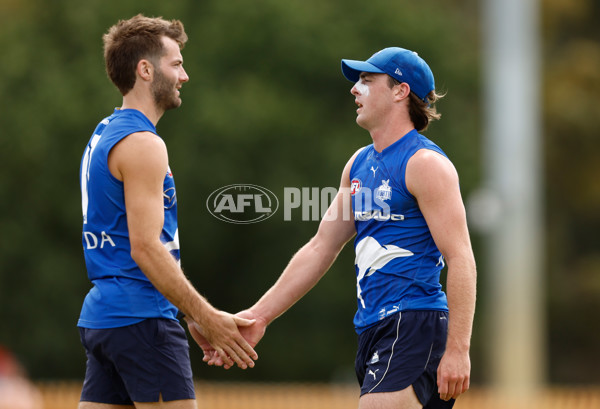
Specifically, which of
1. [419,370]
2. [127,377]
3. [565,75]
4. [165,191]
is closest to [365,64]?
[165,191]

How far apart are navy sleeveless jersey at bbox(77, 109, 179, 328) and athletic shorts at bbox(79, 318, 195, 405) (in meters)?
0.05

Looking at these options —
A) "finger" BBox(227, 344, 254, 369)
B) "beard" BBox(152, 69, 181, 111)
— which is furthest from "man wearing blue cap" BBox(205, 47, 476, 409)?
"beard" BBox(152, 69, 181, 111)

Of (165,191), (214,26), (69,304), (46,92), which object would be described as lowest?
(69,304)

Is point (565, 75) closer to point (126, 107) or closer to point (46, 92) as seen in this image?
point (46, 92)

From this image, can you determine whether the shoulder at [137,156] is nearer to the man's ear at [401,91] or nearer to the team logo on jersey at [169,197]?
the team logo on jersey at [169,197]

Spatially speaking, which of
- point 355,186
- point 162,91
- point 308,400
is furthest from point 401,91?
point 308,400

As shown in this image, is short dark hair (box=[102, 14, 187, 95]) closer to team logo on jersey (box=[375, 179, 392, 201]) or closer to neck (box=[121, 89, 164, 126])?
neck (box=[121, 89, 164, 126])

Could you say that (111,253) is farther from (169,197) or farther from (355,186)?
(355,186)

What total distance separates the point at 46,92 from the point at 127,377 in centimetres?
1476

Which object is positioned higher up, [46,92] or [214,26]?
[214,26]

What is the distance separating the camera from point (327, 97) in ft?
64.1

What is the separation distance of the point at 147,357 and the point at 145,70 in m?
1.51

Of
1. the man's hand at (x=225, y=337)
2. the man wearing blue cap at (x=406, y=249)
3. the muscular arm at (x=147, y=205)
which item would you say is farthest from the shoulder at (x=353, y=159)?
the muscular arm at (x=147, y=205)

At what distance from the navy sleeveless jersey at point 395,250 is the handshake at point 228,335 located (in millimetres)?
694
